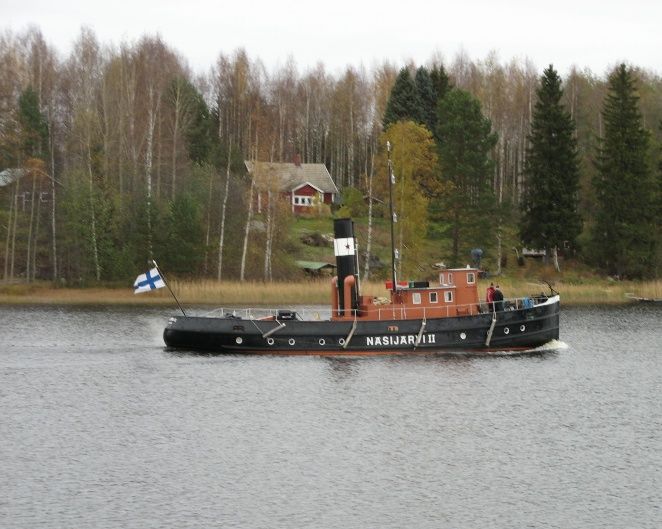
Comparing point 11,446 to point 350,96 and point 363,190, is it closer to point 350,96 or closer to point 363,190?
point 363,190

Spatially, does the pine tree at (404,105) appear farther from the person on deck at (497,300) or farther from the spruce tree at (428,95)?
the person on deck at (497,300)

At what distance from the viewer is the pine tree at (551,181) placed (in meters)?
88.4

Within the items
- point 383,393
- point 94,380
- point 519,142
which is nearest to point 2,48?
point 519,142

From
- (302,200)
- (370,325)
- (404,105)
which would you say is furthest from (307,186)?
(370,325)

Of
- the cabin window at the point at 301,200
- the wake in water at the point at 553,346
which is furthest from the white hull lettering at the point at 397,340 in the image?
the cabin window at the point at 301,200

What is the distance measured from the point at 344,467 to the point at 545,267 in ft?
193

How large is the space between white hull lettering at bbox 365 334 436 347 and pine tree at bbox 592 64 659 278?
4007 cm

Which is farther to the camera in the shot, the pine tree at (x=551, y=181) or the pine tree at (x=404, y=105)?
the pine tree at (x=404, y=105)

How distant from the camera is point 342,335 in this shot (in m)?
50.6

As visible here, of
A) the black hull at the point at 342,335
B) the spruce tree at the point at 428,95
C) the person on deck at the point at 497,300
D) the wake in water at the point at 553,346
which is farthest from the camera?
the spruce tree at the point at 428,95

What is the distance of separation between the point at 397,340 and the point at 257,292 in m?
22.6

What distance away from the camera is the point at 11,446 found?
116ft

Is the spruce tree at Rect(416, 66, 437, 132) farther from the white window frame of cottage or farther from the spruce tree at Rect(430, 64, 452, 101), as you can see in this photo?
the white window frame of cottage

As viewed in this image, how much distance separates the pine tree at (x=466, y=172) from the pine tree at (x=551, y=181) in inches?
148
